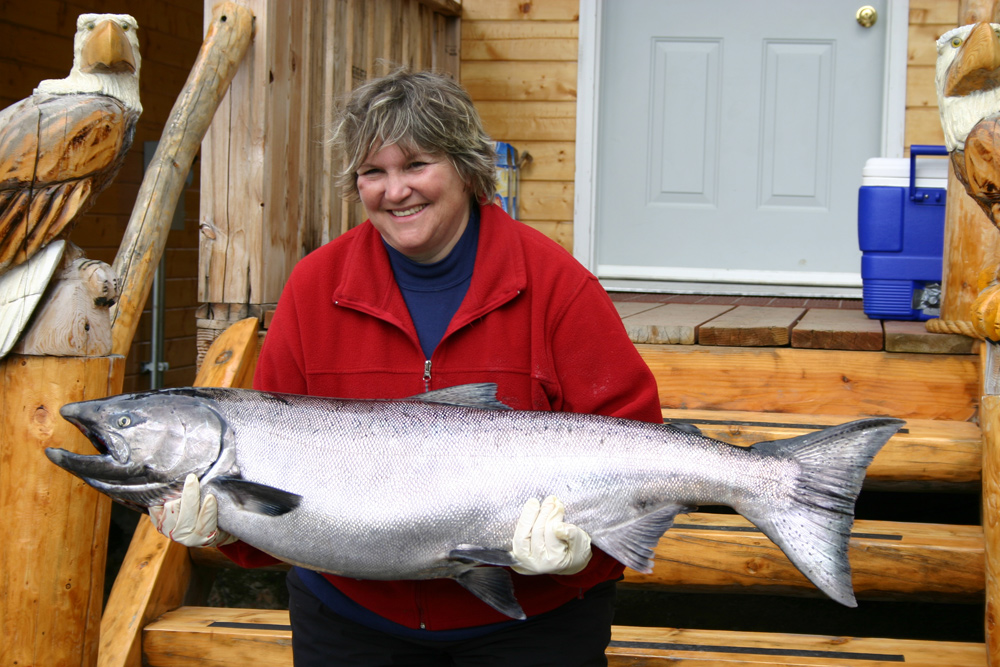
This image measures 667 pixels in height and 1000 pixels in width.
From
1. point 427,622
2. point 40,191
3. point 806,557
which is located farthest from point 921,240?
point 40,191

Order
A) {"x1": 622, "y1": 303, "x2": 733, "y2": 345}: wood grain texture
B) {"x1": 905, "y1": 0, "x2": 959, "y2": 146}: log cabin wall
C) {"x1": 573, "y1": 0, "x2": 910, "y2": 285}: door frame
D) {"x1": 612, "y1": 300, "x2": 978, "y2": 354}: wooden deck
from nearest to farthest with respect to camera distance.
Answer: {"x1": 612, "y1": 300, "x2": 978, "y2": 354}: wooden deck < {"x1": 622, "y1": 303, "x2": 733, "y2": 345}: wood grain texture < {"x1": 905, "y1": 0, "x2": 959, "y2": 146}: log cabin wall < {"x1": 573, "y1": 0, "x2": 910, "y2": 285}: door frame

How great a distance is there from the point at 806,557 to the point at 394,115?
1194 mm

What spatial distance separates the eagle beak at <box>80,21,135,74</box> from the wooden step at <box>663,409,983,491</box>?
195 cm

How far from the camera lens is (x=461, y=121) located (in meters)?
2.01

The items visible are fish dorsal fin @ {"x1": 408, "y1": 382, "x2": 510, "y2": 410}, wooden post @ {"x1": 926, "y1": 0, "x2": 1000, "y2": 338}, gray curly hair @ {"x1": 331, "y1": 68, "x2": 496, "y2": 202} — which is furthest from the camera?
wooden post @ {"x1": 926, "y1": 0, "x2": 1000, "y2": 338}

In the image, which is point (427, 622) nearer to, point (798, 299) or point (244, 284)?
point (244, 284)

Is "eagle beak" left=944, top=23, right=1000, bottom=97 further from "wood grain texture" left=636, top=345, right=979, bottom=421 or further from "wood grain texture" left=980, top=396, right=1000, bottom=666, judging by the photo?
"wood grain texture" left=636, top=345, right=979, bottom=421

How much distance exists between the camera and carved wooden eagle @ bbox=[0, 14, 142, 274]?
6.66 ft

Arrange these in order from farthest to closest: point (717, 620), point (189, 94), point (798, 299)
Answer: point (798, 299) → point (717, 620) → point (189, 94)

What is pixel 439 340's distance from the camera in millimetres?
2010

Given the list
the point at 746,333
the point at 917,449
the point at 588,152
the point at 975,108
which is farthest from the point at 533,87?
the point at 975,108

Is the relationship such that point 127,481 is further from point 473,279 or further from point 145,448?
point 473,279

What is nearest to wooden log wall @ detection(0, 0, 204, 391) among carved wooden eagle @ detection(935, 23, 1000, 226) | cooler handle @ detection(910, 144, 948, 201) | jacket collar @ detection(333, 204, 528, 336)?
jacket collar @ detection(333, 204, 528, 336)

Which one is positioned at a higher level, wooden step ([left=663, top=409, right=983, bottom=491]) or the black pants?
wooden step ([left=663, top=409, right=983, bottom=491])
